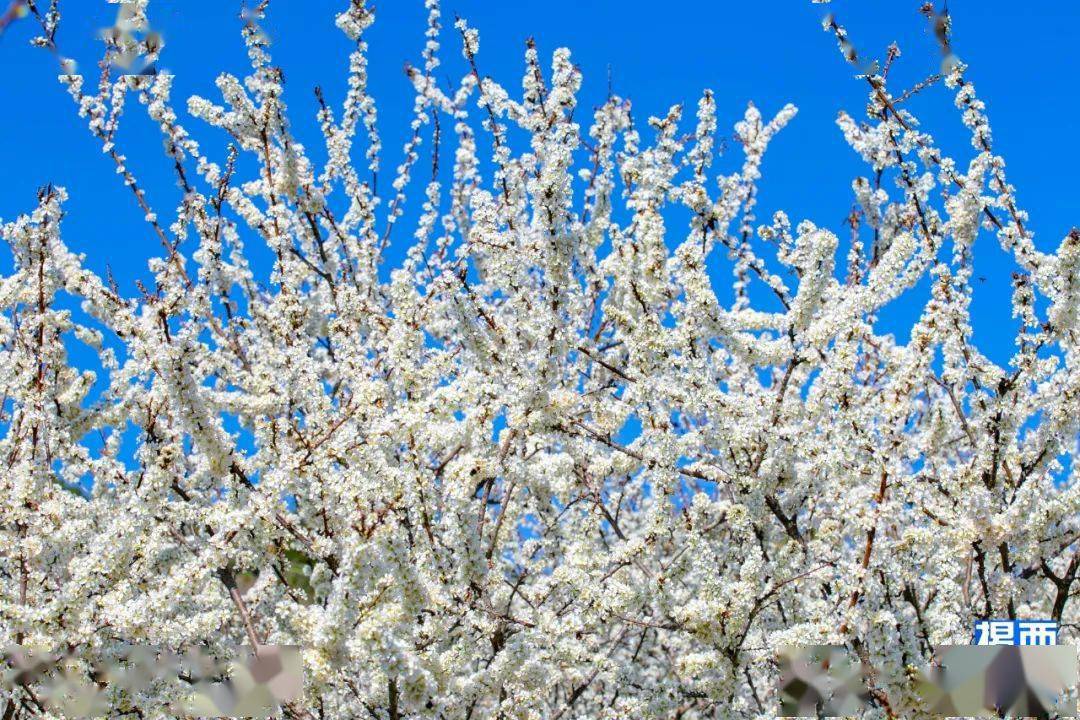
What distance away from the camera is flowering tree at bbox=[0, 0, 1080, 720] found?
5.89 meters

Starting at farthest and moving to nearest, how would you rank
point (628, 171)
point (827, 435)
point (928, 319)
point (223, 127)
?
point (223, 127) < point (628, 171) < point (827, 435) < point (928, 319)

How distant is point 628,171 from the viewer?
24.1ft

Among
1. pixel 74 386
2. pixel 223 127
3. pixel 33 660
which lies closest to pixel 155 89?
pixel 223 127

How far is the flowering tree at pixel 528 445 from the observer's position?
19.3 ft

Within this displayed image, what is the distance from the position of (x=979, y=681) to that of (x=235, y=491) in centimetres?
453

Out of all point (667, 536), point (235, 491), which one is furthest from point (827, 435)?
point (235, 491)

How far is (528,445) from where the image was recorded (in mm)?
6141

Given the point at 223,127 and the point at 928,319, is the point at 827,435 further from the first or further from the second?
the point at 223,127

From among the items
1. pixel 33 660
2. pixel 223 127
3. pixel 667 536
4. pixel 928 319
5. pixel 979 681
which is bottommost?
pixel 979 681

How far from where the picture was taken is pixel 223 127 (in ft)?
26.3

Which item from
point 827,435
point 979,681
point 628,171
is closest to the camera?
point 979,681

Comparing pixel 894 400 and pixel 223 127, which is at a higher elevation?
pixel 223 127

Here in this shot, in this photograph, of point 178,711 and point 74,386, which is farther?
point 74,386

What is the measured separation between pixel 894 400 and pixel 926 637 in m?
1.43
